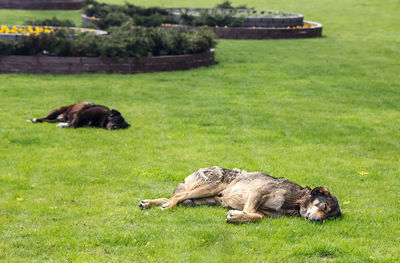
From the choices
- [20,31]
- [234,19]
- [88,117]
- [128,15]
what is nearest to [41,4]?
[128,15]

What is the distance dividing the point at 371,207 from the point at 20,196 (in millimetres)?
5742

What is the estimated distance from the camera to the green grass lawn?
6.25m

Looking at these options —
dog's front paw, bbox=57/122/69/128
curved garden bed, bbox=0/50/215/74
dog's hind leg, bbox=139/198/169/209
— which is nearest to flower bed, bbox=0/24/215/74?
curved garden bed, bbox=0/50/215/74

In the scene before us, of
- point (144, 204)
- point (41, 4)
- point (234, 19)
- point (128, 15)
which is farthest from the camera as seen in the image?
point (41, 4)

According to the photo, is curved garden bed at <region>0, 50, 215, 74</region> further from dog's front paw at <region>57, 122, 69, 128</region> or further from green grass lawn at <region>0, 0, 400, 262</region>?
dog's front paw at <region>57, 122, 69, 128</region>

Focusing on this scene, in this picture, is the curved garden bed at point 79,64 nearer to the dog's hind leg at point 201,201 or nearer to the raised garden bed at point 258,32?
the raised garden bed at point 258,32

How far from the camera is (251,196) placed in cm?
711

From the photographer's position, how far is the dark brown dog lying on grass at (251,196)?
22.9 ft

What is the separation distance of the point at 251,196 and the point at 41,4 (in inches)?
1347

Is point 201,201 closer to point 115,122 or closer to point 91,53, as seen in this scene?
point 115,122

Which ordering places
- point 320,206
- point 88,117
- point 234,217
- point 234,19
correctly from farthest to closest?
point 234,19 < point 88,117 < point 320,206 < point 234,217

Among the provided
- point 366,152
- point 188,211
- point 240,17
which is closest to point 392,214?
point 188,211

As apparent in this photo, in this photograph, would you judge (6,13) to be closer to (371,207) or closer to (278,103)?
(278,103)

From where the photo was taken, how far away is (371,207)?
7777mm
